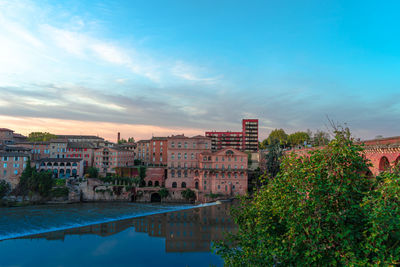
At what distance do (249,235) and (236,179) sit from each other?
144ft

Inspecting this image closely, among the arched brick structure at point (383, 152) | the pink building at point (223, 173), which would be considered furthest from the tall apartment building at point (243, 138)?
the arched brick structure at point (383, 152)

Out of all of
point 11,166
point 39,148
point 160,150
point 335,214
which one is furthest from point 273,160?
point 39,148

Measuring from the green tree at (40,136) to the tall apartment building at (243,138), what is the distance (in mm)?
59680

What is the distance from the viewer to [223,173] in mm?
56438

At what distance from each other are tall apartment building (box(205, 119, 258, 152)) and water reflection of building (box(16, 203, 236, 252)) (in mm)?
60093

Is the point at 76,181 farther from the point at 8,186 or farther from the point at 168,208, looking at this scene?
the point at 168,208

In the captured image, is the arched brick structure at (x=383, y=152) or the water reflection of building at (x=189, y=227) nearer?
the arched brick structure at (x=383, y=152)

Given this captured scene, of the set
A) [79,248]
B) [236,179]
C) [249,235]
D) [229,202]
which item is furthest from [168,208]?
[249,235]

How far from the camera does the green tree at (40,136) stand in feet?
288

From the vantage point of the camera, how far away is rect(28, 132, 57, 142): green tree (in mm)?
87688

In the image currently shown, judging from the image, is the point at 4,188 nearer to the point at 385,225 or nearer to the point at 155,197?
the point at 155,197

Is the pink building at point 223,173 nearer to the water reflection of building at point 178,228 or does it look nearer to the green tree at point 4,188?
the water reflection of building at point 178,228

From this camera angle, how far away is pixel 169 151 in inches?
2359

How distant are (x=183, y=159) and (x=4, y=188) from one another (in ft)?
123
